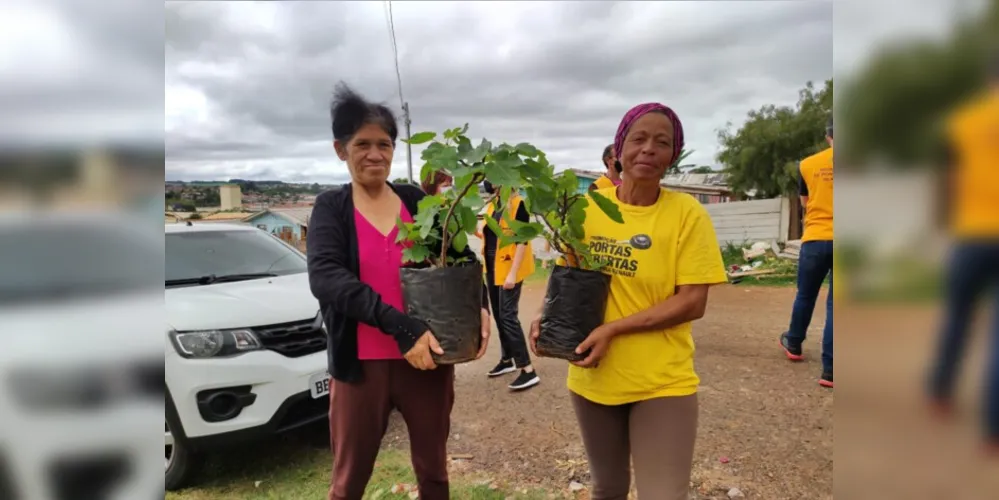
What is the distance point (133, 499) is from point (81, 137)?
0.59 meters

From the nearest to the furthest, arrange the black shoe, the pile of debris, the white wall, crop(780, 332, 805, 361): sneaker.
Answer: crop(780, 332, 805, 361): sneaker → the black shoe → the pile of debris → the white wall

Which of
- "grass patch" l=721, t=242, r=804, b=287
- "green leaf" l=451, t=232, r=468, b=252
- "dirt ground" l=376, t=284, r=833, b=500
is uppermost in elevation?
"green leaf" l=451, t=232, r=468, b=252

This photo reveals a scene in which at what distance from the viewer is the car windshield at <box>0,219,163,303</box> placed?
2.48 ft

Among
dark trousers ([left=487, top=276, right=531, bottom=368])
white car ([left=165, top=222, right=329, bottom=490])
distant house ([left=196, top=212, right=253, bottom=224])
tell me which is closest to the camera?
white car ([left=165, top=222, right=329, bottom=490])

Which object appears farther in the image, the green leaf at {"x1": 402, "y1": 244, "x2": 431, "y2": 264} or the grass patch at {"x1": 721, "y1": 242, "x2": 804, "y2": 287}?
the grass patch at {"x1": 721, "y1": 242, "x2": 804, "y2": 287}

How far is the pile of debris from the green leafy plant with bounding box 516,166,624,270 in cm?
762

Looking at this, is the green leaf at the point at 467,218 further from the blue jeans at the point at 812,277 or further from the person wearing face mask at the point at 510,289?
the blue jeans at the point at 812,277

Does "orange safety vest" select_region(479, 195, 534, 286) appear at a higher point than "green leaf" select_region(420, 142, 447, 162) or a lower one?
lower

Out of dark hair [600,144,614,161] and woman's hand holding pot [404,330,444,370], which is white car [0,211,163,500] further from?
dark hair [600,144,614,161]

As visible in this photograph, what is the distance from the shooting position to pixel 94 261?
2.63ft

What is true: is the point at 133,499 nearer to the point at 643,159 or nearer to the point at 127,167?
the point at 127,167

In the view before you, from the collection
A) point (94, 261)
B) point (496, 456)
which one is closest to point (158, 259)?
point (94, 261)

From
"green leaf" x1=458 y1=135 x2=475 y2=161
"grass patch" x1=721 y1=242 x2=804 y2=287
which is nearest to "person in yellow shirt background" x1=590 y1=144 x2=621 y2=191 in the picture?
"green leaf" x1=458 y1=135 x2=475 y2=161

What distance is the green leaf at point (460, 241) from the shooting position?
5.01 ft
